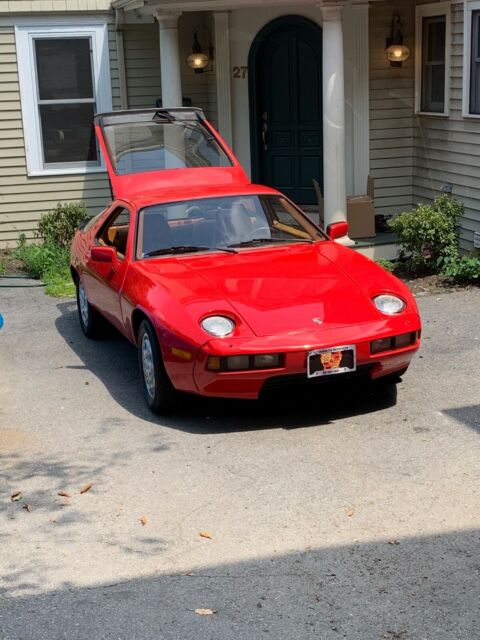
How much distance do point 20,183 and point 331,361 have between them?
850 centimetres

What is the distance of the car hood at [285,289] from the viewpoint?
21.3 feet

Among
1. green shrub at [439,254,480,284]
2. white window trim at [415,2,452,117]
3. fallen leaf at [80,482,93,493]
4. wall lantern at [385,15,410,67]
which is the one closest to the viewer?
fallen leaf at [80,482,93,493]

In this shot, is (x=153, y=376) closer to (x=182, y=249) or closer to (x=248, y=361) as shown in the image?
(x=248, y=361)

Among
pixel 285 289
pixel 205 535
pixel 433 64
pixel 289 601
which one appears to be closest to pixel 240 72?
pixel 433 64

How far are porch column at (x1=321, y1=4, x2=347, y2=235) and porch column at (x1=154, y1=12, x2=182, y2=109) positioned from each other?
2.10 meters

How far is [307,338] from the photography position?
634 centimetres

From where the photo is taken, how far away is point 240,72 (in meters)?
13.8

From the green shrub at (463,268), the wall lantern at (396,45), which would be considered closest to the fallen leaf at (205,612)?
the green shrub at (463,268)

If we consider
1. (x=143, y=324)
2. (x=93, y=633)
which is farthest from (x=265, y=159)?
(x=93, y=633)

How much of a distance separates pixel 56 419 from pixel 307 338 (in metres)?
2.00

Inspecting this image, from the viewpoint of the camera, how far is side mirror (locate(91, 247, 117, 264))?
7.73 metres

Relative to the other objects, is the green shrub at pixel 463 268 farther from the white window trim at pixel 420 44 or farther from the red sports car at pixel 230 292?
the red sports car at pixel 230 292

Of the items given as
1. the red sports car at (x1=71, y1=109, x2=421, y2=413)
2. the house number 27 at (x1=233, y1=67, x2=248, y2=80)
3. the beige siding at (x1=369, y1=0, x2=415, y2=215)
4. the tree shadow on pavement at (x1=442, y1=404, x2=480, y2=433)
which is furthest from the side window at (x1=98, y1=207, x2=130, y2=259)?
the house number 27 at (x1=233, y1=67, x2=248, y2=80)

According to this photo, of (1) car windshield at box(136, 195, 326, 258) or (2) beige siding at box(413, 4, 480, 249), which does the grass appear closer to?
(1) car windshield at box(136, 195, 326, 258)
